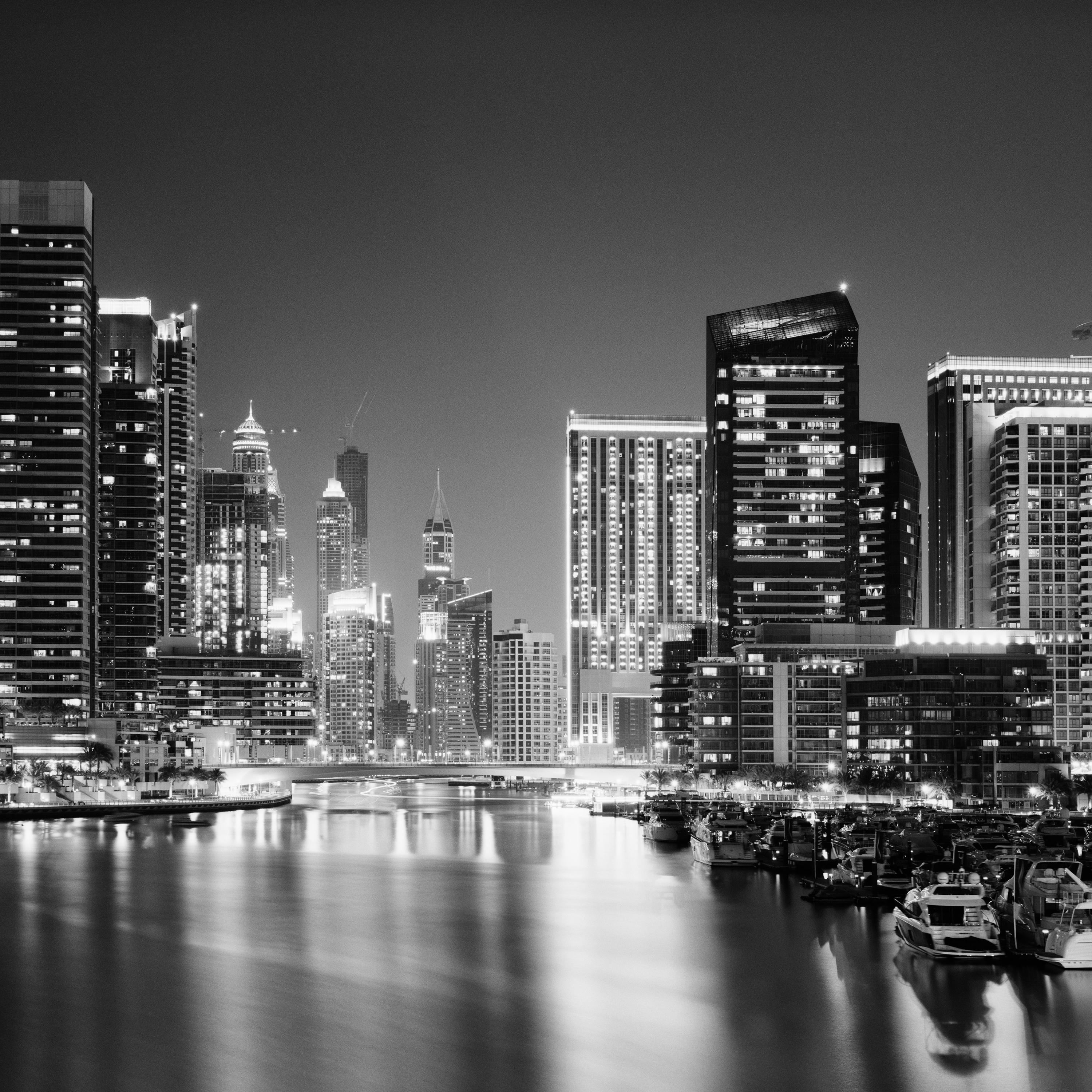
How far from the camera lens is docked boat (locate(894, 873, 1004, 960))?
59.6 metres

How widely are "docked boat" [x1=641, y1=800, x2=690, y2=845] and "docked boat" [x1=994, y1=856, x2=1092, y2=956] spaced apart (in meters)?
73.2

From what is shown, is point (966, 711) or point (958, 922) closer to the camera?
point (958, 922)

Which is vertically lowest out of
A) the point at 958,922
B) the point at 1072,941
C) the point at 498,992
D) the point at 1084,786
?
the point at 1084,786

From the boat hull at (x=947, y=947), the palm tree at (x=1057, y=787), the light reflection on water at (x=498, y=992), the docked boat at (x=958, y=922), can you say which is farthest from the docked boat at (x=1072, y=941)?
the palm tree at (x=1057, y=787)

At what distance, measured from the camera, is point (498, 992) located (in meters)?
59.2

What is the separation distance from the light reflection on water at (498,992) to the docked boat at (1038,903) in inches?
52.1

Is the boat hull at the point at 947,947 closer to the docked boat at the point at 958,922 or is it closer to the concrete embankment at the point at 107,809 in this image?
the docked boat at the point at 958,922

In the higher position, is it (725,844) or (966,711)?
Result: (966,711)

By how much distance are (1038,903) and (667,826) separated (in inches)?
3017

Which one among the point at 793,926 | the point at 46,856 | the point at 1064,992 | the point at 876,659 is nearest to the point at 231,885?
the point at 46,856

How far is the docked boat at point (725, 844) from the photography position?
104 meters

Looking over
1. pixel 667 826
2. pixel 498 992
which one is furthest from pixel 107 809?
pixel 498 992

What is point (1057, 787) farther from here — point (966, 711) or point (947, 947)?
point (947, 947)

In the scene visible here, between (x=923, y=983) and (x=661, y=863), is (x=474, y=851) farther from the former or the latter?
(x=923, y=983)
